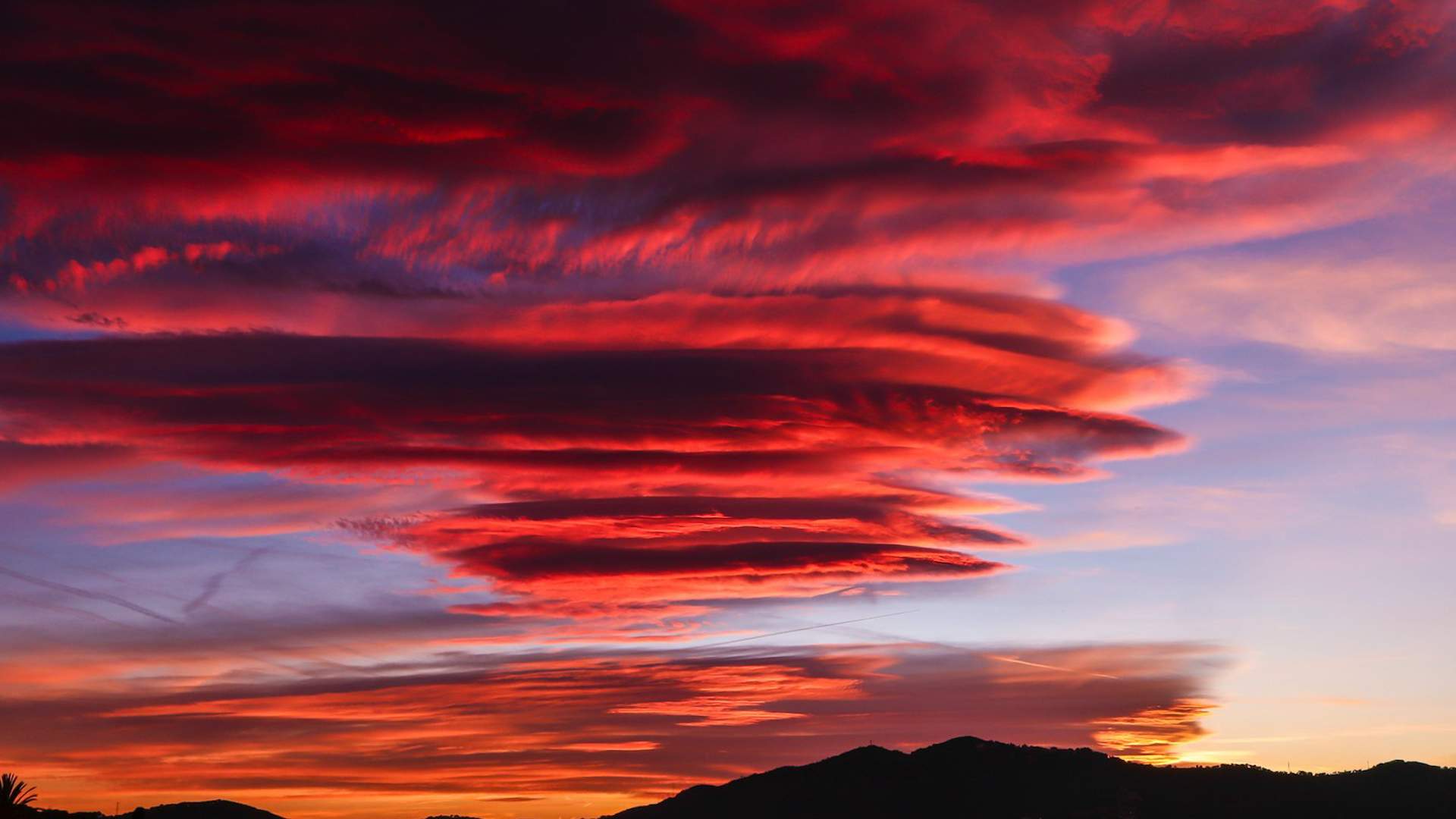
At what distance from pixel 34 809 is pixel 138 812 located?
26.6 feet

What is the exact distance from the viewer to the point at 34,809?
6794 centimetres

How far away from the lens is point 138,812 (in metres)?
64.7
